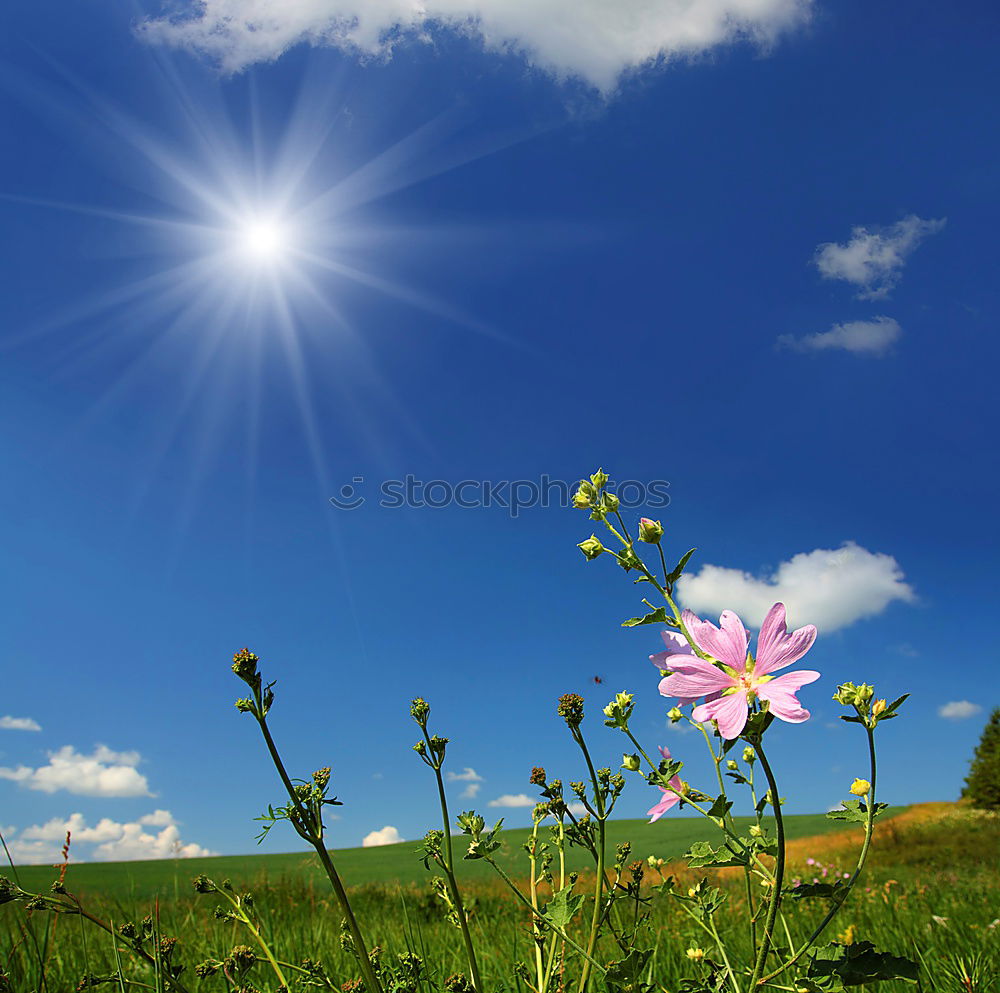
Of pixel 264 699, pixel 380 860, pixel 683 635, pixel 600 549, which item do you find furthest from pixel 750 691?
pixel 380 860

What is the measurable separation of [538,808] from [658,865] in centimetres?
58

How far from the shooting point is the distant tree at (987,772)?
3086 centimetres

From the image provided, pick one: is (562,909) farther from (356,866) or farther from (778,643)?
(356,866)

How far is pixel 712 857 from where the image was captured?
1863 millimetres

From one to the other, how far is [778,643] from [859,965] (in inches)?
30.5

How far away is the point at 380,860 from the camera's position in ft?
78.0

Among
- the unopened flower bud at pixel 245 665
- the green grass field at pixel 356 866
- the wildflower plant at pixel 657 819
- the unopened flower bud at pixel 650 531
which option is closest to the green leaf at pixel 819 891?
the wildflower plant at pixel 657 819

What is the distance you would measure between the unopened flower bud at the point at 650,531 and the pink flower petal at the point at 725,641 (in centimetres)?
31

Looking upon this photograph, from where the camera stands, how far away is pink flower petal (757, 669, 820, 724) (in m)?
1.39

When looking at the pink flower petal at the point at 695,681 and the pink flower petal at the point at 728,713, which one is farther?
the pink flower petal at the point at 695,681

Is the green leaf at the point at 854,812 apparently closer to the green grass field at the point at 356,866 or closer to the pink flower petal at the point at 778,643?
the pink flower petal at the point at 778,643

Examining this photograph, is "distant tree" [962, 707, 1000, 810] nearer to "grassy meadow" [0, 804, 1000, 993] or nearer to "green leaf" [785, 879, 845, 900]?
"grassy meadow" [0, 804, 1000, 993]

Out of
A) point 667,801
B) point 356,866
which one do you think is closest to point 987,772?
point 356,866

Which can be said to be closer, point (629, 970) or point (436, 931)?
point (629, 970)
